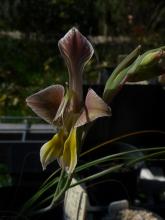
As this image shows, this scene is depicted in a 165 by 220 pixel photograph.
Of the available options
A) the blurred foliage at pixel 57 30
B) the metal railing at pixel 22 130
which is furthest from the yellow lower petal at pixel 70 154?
the blurred foliage at pixel 57 30

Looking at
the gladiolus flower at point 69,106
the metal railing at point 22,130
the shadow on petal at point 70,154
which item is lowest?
the metal railing at point 22,130

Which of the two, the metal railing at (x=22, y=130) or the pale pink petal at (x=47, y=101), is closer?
the pale pink petal at (x=47, y=101)

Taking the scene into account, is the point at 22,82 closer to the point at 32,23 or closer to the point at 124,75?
the point at 32,23

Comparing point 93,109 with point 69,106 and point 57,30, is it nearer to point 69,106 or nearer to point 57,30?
point 69,106

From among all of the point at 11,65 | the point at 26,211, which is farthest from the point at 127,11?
the point at 26,211

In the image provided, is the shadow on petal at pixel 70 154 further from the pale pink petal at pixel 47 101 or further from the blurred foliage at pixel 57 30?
the blurred foliage at pixel 57 30

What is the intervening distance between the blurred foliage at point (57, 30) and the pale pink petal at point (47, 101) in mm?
2996

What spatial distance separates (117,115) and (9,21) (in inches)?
155

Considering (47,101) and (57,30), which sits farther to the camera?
(57,30)

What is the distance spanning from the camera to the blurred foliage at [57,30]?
4441 millimetres

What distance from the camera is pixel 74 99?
89 cm

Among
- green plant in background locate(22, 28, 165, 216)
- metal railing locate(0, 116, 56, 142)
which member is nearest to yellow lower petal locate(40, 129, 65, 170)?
green plant in background locate(22, 28, 165, 216)

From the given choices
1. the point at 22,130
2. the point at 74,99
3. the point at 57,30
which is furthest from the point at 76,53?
the point at 57,30

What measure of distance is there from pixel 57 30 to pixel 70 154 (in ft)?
16.6
